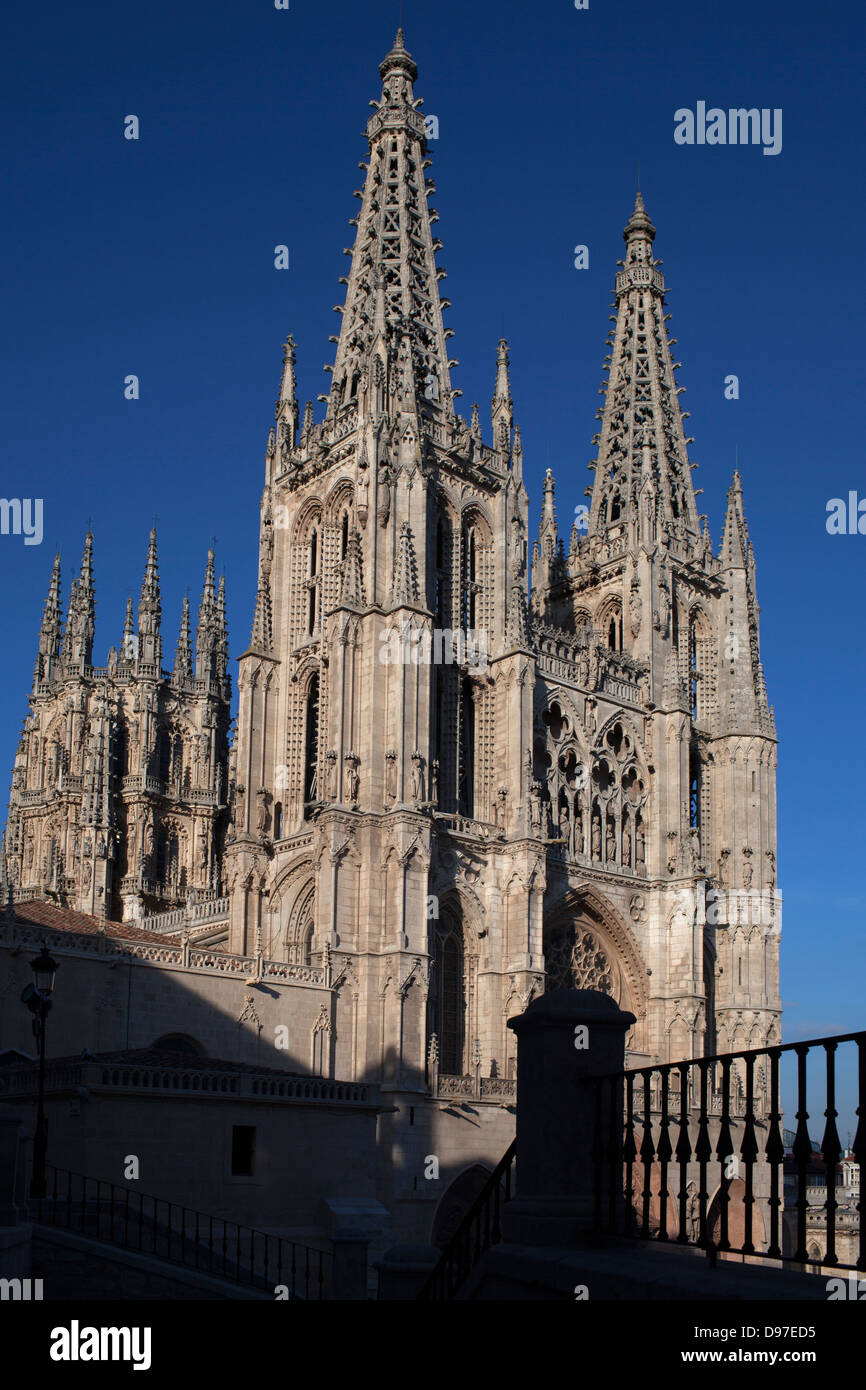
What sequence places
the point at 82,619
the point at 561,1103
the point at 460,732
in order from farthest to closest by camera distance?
1. the point at 82,619
2. the point at 460,732
3. the point at 561,1103

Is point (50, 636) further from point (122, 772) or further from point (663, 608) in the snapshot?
point (663, 608)

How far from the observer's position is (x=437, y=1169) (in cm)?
3362

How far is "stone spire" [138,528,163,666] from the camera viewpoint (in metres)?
60.1

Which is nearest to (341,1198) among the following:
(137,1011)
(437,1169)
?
(137,1011)

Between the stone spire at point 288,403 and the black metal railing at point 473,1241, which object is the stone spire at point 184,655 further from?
the black metal railing at point 473,1241

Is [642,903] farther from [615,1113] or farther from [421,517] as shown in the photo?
[615,1113]

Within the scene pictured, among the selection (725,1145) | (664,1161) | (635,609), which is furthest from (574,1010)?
(635,609)

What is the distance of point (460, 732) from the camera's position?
40812mm

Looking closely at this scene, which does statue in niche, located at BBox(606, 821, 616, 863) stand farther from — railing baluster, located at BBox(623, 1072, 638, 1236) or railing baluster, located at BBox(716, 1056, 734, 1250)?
railing baluster, located at BBox(716, 1056, 734, 1250)

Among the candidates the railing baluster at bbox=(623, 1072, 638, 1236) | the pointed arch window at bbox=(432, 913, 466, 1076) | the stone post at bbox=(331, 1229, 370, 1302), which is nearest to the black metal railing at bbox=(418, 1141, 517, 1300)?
the railing baluster at bbox=(623, 1072, 638, 1236)

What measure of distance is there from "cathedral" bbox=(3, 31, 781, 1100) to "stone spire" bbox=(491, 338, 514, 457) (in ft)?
0.28

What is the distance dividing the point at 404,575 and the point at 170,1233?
21.8m

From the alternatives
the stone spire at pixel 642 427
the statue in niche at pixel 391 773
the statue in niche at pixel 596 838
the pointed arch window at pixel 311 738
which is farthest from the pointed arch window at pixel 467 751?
the stone spire at pixel 642 427

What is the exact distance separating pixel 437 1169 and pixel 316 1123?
981 centimetres
